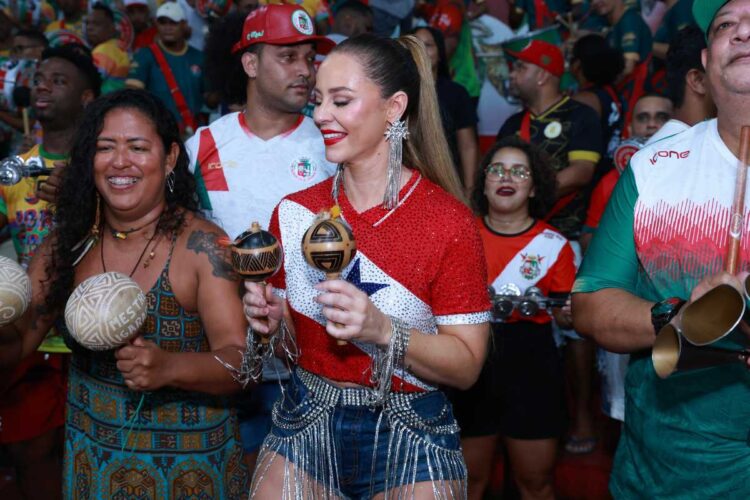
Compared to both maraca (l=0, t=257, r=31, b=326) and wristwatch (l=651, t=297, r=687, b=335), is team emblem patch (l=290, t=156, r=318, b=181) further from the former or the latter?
wristwatch (l=651, t=297, r=687, b=335)

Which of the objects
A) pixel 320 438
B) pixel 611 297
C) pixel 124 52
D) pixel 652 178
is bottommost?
pixel 320 438

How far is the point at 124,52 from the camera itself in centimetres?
843

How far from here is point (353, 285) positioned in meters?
2.35

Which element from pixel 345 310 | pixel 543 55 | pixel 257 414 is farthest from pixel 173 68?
pixel 345 310

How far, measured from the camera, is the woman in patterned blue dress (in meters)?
3.05

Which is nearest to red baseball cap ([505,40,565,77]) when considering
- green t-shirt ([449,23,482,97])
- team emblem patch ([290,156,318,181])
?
green t-shirt ([449,23,482,97])

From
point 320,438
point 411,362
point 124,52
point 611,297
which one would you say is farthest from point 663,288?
point 124,52

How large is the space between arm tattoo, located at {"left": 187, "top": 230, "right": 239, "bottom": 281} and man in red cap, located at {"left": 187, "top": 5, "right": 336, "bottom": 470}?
79 centimetres

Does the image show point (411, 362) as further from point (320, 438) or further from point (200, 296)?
point (200, 296)

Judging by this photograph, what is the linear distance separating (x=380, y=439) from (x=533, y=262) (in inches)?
83.6

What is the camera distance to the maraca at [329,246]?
229cm

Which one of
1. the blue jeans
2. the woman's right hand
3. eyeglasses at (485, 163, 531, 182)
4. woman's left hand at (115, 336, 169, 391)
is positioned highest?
eyeglasses at (485, 163, 531, 182)

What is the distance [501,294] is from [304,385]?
183cm

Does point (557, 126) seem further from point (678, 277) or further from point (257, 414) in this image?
point (678, 277)
